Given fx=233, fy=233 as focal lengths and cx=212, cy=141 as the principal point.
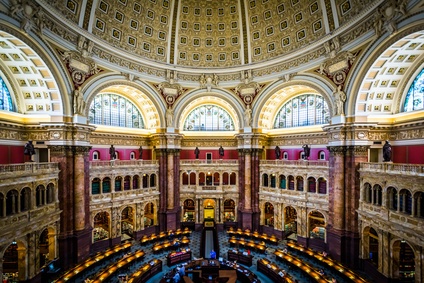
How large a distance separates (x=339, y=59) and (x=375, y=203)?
527 inches

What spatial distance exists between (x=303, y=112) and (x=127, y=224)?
27.8m

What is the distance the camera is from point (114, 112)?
30031 millimetres

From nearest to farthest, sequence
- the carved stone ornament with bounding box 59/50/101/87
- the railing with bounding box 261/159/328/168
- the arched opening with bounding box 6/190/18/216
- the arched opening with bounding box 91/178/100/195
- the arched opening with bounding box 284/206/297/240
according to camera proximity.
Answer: the arched opening with bounding box 6/190/18/216, the carved stone ornament with bounding box 59/50/101/87, the railing with bounding box 261/159/328/168, the arched opening with bounding box 91/178/100/195, the arched opening with bounding box 284/206/297/240

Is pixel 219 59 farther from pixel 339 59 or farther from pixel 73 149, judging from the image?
pixel 73 149

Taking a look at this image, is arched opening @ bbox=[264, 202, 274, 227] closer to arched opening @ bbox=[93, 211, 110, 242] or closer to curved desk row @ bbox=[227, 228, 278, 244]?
curved desk row @ bbox=[227, 228, 278, 244]

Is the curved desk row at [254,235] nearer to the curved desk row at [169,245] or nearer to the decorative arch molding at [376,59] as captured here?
the curved desk row at [169,245]

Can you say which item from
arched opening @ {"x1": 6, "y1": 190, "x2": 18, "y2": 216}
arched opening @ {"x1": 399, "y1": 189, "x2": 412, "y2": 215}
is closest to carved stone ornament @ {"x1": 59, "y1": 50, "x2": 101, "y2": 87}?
arched opening @ {"x1": 6, "y1": 190, "x2": 18, "y2": 216}

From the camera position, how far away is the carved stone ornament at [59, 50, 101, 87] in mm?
21183

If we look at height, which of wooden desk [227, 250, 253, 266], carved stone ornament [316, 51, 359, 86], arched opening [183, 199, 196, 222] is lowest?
wooden desk [227, 250, 253, 266]

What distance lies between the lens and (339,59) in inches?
872

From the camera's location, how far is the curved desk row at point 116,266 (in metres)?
18.7

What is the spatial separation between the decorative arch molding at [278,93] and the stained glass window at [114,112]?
53.8 ft

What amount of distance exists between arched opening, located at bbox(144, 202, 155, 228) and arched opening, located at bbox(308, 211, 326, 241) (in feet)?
65.2

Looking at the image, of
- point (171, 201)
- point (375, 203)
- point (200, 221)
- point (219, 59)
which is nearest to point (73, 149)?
point (171, 201)
